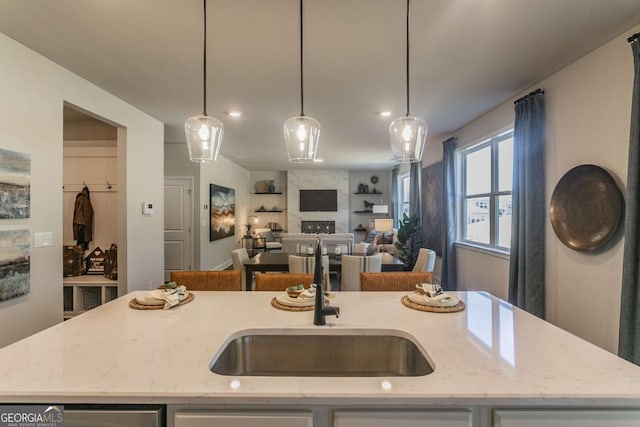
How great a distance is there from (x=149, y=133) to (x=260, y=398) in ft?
13.3

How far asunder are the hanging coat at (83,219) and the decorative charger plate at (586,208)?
16.6ft

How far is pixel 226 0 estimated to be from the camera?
5.86 ft

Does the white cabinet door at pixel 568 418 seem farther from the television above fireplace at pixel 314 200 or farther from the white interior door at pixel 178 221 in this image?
the television above fireplace at pixel 314 200

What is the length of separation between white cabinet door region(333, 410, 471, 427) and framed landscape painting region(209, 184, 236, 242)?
5679 millimetres

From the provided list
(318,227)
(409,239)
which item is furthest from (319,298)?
(318,227)

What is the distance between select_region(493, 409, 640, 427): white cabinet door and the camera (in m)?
0.86

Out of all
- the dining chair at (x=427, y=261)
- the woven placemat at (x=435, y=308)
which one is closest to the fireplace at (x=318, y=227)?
the dining chair at (x=427, y=261)

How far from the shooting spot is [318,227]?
8.98 meters

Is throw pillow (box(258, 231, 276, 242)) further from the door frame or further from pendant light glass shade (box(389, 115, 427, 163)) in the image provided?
pendant light glass shade (box(389, 115, 427, 163))

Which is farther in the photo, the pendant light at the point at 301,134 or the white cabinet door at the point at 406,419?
the pendant light at the point at 301,134

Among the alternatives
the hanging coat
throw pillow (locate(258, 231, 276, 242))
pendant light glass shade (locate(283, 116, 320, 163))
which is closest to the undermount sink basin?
pendant light glass shade (locate(283, 116, 320, 163))

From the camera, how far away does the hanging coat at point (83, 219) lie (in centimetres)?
368

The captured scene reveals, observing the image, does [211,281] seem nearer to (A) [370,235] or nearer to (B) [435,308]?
(B) [435,308]

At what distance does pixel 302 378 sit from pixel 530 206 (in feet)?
9.65
